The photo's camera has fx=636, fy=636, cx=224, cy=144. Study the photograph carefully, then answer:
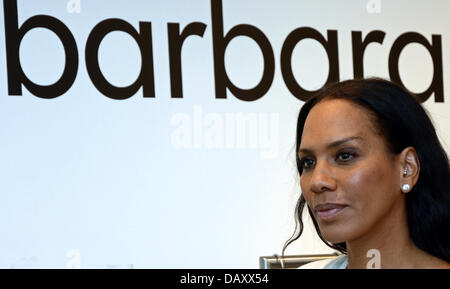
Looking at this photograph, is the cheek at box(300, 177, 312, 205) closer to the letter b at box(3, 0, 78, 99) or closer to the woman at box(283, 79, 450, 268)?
the woman at box(283, 79, 450, 268)

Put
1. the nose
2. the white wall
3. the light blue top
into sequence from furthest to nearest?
1. the white wall
2. the light blue top
3. the nose

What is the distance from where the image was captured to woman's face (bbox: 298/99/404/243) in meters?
1.27

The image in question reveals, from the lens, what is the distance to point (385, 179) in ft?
4.29

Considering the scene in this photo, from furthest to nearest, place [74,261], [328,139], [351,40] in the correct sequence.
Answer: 1. [351,40]
2. [74,261]
3. [328,139]

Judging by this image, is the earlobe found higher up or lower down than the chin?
higher up

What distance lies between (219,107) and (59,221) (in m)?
0.71

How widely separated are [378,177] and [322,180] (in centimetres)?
13

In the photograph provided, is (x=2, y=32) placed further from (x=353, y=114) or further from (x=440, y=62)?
(x=440, y=62)

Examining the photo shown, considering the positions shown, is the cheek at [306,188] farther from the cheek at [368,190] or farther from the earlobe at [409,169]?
the earlobe at [409,169]

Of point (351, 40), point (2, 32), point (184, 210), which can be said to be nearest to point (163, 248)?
point (184, 210)

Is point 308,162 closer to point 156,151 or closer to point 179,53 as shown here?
point 156,151

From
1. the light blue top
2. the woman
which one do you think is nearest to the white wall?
the light blue top

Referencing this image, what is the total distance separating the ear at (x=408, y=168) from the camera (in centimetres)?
133

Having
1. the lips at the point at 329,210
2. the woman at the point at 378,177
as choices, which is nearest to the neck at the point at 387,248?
the woman at the point at 378,177
